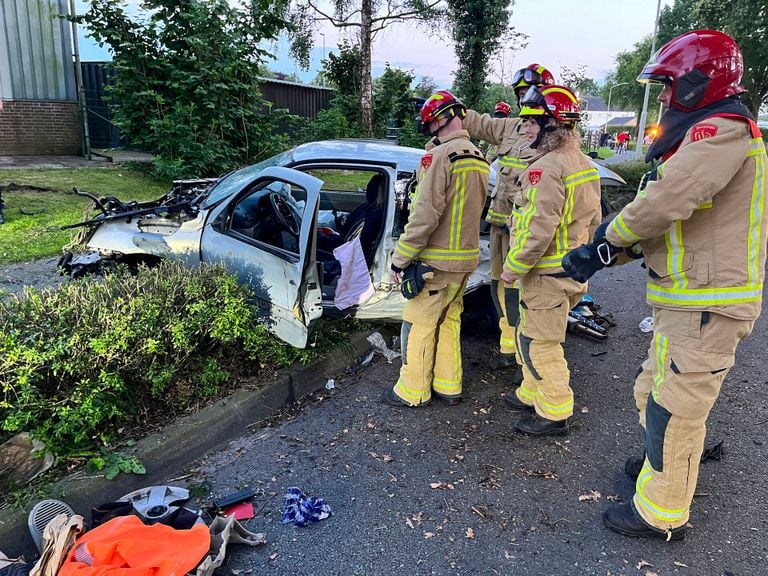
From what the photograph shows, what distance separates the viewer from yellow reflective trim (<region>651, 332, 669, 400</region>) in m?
2.38

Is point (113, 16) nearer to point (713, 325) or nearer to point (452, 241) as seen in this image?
point (452, 241)

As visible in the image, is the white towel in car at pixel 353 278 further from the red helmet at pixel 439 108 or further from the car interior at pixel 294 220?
the red helmet at pixel 439 108

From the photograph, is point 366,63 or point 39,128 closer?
point 39,128

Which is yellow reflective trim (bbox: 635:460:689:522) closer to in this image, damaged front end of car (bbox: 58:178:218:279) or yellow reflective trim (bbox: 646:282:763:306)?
yellow reflective trim (bbox: 646:282:763:306)

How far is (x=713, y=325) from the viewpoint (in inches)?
88.0

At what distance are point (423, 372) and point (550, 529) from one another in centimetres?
135

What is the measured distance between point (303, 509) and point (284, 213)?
2.53 m

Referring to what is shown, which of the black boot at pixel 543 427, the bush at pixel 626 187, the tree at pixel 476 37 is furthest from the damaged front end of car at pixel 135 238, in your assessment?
the tree at pixel 476 37

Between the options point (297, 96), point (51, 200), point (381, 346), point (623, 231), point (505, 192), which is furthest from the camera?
point (297, 96)

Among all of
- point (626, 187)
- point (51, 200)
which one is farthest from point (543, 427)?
point (626, 187)

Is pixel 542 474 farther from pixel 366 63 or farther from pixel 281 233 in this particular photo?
pixel 366 63

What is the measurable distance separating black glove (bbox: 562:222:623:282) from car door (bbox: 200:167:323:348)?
1.65m

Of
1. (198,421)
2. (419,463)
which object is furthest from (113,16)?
(419,463)

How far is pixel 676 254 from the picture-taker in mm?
2287
